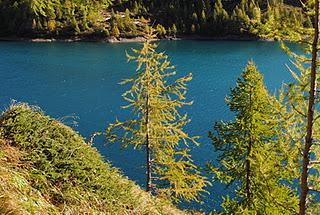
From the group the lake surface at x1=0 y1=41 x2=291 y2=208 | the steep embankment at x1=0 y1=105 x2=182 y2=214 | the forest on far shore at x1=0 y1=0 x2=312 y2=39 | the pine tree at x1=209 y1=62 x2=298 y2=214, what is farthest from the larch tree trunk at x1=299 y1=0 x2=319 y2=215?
the forest on far shore at x1=0 y1=0 x2=312 y2=39

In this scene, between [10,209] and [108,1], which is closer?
[10,209]

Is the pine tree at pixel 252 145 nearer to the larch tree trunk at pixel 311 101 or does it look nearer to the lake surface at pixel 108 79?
the lake surface at pixel 108 79

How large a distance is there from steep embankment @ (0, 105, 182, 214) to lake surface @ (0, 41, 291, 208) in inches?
609

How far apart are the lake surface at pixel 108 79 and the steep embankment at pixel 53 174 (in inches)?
609

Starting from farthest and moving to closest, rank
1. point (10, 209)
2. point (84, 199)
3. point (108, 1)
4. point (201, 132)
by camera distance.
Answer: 1. point (201, 132)
2. point (108, 1)
3. point (84, 199)
4. point (10, 209)

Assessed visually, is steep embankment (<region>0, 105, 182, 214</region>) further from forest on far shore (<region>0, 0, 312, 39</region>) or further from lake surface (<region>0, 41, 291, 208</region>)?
forest on far shore (<region>0, 0, 312, 39</region>)

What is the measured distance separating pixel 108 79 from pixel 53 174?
6599 cm

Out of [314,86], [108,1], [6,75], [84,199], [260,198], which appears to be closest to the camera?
[84,199]

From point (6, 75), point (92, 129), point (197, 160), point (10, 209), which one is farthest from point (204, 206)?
point (6, 75)

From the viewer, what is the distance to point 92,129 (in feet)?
147

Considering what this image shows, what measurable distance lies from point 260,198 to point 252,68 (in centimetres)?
540

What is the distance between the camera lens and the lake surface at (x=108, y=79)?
4349 cm

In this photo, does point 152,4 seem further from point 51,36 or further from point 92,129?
point 92,129

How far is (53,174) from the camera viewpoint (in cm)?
743
